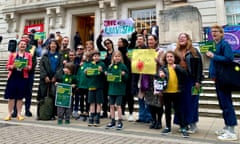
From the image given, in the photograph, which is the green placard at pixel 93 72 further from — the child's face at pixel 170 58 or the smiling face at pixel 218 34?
the smiling face at pixel 218 34

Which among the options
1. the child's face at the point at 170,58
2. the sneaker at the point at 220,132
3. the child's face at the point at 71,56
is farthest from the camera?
the child's face at the point at 71,56

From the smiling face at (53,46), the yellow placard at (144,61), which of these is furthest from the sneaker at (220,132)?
the smiling face at (53,46)

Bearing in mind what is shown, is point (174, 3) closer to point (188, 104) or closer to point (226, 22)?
point (226, 22)

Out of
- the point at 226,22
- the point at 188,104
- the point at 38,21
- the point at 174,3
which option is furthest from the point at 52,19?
the point at 188,104

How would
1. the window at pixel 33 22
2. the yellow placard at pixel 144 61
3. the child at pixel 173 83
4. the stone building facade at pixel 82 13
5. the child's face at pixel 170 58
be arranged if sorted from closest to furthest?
the child at pixel 173 83
the child's face at pixel 170 58
the yellow placard at pixel 144 61
the stone building facade at pixel 82 13
the window at pixel 33 22

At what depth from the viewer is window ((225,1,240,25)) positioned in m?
13.7

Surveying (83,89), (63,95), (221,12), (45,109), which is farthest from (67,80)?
(221,12)

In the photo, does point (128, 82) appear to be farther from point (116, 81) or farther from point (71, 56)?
point (71, 56)

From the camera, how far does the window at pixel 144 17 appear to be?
15211mm

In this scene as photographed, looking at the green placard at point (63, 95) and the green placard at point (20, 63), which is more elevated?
the green placard at point (20, 63)

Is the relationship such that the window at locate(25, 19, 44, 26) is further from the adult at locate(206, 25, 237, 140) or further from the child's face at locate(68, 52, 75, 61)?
the adult at locate(206, 25, 237, 140)

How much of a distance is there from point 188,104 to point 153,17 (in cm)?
1076

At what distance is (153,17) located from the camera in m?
15.2

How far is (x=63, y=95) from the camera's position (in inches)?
247
